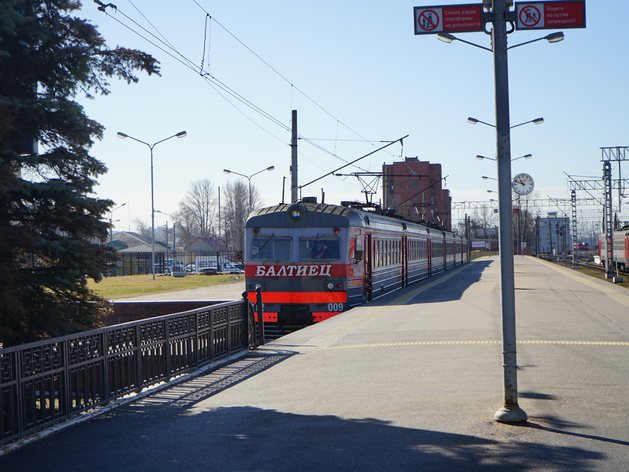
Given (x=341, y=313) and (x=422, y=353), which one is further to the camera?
(x=341, y=313)

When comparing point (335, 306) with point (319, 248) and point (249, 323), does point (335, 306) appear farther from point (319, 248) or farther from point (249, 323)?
point (249, 323)

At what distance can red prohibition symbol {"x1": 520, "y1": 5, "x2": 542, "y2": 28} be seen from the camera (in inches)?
254

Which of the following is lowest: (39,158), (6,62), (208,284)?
(208,284)

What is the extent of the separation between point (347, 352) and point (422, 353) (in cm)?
124

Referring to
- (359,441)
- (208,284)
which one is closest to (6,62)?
(359,441)

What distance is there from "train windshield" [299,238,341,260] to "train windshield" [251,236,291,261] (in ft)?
1.26

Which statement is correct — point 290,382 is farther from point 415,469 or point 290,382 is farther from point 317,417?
point 415,469

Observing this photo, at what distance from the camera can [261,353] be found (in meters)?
11.6

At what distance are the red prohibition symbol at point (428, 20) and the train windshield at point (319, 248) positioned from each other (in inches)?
414

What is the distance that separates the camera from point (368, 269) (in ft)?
66.4

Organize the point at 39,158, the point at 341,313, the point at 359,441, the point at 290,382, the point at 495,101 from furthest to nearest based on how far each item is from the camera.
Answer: the point at 341,313, the point at 290,382, the point at 39,158, the point at 495,101, the point at 359,441

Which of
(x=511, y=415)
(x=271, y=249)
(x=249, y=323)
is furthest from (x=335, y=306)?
(x=511, y=415)

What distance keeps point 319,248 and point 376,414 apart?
33.9ft

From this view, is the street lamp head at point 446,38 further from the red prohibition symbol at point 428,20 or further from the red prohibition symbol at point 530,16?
the red prohibition symbol at point 530,16
